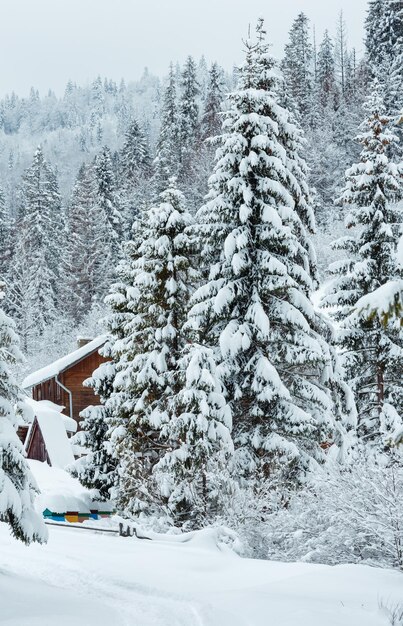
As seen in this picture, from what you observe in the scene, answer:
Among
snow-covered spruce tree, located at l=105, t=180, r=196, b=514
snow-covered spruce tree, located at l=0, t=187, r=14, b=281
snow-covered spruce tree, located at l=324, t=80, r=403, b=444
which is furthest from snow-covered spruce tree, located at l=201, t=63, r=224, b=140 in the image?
snow-covered spruce tree, located at l=105, t=180, r=196, b=514

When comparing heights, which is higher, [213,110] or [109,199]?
[213,110]

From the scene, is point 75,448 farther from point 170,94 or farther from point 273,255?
point 170,94

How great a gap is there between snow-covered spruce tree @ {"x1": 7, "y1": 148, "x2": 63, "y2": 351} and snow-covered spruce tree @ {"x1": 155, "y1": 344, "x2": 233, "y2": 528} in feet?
147

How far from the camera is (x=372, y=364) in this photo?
69.7 feet

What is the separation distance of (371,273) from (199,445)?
796cm

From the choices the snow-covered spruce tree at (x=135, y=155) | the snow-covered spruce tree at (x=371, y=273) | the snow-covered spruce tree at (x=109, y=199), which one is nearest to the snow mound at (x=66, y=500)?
the snow-covered spruce tree at (x=371, y=273)

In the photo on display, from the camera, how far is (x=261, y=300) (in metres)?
19.1

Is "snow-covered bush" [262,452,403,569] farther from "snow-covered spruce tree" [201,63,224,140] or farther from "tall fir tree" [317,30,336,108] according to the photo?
"tall fir tree" [317,30,336,108]

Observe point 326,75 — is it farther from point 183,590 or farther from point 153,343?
point 183,590

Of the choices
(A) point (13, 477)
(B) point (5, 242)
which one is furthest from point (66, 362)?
(B) point (5, 242)

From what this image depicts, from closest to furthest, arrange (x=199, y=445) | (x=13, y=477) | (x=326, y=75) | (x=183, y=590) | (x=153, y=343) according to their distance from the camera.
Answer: (x=183, y=590) → (x=13, y=477) → (x=199, y=445) → (x=153, y=343) → (x=326, y=75)

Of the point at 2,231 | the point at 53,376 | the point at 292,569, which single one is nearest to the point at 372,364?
the point at 292,569

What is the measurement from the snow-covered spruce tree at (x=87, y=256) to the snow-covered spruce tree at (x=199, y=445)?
47277 mm

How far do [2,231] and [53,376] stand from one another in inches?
1542
